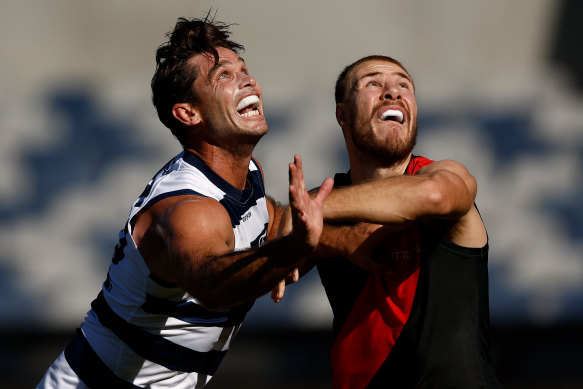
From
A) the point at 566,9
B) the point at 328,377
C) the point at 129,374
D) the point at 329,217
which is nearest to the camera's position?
the point at 329,217

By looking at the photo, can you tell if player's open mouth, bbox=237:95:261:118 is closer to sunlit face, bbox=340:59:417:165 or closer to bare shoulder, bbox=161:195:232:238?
sunlit face, bbox=340:59:417:165

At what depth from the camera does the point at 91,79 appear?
715 centimetres

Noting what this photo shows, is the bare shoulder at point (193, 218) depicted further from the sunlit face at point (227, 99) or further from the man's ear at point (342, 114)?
the man's ear at point (342, 114)

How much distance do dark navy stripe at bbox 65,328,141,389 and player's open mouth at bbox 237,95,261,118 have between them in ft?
3.93

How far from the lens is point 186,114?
3.69m

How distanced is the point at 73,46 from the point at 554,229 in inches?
170

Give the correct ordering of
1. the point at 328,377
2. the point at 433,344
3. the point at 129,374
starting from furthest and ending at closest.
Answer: the point at 328,377 < the point at 129,374 < the point at 433,344

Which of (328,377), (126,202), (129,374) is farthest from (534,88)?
(129,374)

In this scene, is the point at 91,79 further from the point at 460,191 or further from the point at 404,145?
the point at 460,191

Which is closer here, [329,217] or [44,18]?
[329,217]

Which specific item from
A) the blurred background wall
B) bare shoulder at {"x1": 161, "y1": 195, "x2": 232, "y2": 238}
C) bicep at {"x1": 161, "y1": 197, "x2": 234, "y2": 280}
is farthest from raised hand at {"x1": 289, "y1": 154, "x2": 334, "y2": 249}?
the blurred background wall

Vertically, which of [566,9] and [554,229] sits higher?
[566,9]

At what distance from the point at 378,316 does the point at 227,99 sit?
113cm

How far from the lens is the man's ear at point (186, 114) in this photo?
3675mm
